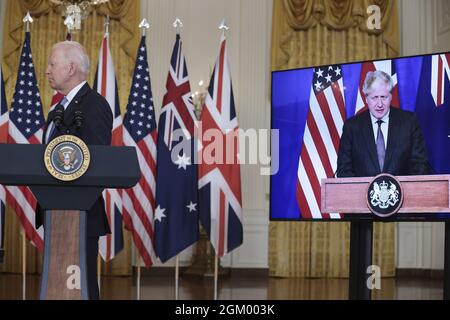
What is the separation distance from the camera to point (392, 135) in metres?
5.16

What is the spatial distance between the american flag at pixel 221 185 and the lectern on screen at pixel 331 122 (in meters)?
2.31

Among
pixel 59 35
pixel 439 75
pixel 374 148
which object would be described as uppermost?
pixel 59 35

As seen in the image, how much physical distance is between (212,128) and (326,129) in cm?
275

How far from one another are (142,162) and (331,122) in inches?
124

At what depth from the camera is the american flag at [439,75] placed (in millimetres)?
5051

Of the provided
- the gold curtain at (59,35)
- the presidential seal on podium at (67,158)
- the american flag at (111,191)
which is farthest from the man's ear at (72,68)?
the gold curtain at (59,35)

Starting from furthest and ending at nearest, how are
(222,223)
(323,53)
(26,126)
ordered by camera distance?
(323,53), (26,126), (222,223)

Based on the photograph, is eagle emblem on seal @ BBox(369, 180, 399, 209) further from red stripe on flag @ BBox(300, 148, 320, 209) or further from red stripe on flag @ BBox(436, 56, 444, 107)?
red stripe on flag @ BBox(436, 56, 444, 107)

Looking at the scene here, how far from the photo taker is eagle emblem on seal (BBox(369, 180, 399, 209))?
Answer: 4.96 m

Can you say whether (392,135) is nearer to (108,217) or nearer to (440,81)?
(440,81)

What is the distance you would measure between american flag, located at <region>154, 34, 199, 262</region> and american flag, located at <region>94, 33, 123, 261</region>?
17.2 inches

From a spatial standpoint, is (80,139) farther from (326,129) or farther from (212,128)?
(212,128)

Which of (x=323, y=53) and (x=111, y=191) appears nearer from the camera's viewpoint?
(x=111, y=191)

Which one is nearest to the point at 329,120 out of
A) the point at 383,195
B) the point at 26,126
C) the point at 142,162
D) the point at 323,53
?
the point at 383,195
